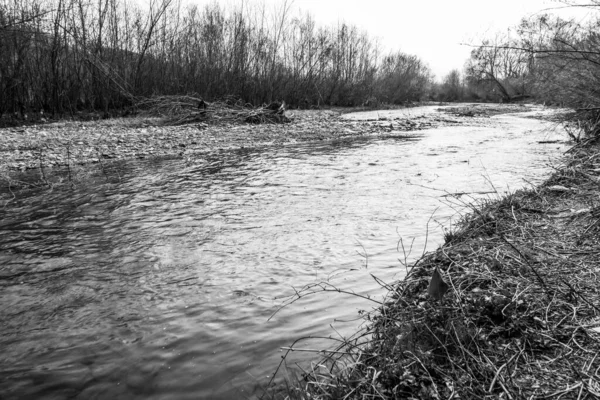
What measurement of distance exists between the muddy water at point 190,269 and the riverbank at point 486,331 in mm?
424

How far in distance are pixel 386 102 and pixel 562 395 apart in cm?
3768

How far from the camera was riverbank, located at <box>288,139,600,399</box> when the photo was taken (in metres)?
1.88

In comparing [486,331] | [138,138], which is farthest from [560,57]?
[138,138]

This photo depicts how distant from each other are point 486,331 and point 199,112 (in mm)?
16095

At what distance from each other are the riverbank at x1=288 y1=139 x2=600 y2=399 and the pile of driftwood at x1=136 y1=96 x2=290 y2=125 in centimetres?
1476

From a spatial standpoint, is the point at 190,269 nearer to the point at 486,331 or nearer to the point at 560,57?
the point at 486,331

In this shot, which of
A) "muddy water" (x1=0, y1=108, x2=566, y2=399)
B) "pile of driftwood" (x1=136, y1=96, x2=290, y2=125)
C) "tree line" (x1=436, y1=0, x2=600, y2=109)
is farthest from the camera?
"pile of driftwood" (x1=136, y1=96, x2=290, y2=125)

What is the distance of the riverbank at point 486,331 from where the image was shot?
6.18 feet

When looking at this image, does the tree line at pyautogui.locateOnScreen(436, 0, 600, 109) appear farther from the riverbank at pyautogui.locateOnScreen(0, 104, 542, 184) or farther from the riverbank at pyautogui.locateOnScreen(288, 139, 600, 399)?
the riverbank at pyautogui.locateOnScreen(0, 104, 542, 184)

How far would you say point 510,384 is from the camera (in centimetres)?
182

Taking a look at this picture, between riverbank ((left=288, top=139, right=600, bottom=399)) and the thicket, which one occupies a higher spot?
the thicket

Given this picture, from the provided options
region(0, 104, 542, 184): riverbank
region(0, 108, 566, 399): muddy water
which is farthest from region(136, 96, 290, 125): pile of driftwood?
region(0, 108, 566, 399): muddy water

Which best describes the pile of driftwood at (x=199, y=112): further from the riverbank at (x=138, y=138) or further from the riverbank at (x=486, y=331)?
the riverbank at (x=486, y=331)

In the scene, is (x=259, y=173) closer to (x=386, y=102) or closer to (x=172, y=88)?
(x=172, y=88)
